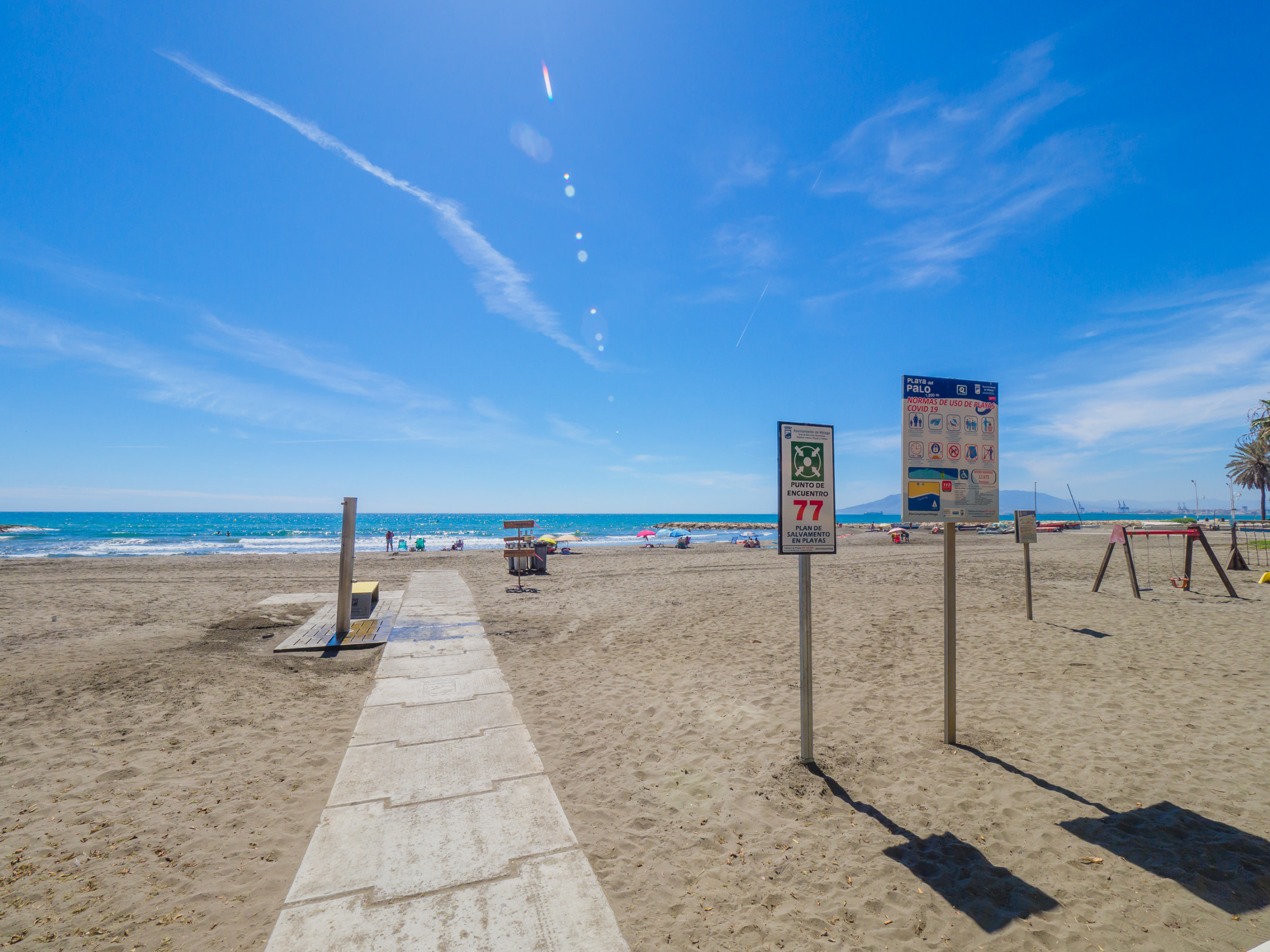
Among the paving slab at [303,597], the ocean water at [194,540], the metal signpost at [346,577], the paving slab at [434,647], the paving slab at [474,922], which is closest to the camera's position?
the paving slab at [474,922]

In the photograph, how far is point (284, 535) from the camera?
59375 mm

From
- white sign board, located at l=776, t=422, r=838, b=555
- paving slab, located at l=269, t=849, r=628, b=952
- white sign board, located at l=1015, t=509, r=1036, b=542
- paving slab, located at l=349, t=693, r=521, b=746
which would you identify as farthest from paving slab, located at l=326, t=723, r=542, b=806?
white sign board, located at l=1015, t=509, r=1036, b=542

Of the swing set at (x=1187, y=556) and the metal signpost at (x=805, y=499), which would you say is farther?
the swing set at (x=1187, y=556)

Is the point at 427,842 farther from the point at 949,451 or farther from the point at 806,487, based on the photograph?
the point at 949,451

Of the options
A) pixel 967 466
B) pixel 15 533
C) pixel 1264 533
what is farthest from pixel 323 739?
pixel 15 533

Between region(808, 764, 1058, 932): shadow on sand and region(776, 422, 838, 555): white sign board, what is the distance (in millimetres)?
1977

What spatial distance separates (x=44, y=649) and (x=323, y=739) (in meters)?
6.67

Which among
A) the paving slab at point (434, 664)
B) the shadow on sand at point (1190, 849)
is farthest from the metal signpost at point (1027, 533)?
the paving slab at point (434, 664)

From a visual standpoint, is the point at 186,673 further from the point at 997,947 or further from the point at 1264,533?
the point at 1264,533

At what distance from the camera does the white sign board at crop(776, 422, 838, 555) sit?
4285 mm

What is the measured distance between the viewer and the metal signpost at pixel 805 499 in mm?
4289

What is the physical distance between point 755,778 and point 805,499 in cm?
234

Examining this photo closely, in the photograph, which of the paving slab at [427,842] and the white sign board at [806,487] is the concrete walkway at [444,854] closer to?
the paving slab at [427,842]

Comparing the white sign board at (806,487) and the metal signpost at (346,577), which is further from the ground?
the white sign board at (806,487)
